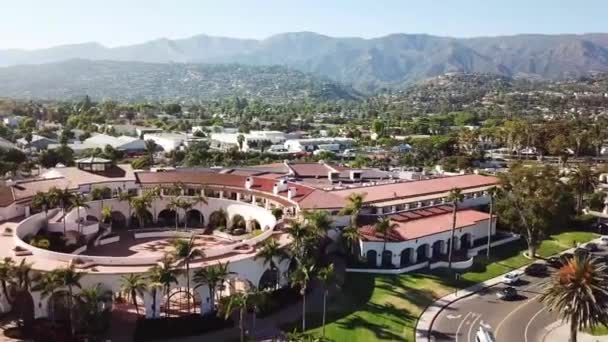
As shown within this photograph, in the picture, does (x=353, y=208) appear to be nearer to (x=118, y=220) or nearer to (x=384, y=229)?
(x=384, y=229)

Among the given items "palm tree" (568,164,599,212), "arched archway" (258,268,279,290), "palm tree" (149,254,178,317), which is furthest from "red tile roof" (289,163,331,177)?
"palm tree" (149,254,178,317)

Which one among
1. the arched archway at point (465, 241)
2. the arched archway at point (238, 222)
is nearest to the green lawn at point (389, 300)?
the arched archway at point (465, 241)

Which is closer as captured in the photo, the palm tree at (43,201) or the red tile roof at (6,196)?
the palm tree at (43,201)

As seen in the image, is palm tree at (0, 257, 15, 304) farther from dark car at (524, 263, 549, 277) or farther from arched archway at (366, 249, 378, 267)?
dark car at (524, 263, 549, 277)

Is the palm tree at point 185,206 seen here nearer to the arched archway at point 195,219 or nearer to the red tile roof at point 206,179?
the arched archway at point 195,219

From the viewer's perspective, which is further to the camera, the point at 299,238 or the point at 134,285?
the point at 299,238

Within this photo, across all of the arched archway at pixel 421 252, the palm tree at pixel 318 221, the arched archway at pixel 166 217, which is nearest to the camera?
the palm tree at pixel 318 221

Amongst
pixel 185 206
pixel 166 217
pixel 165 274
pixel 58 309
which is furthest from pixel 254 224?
pixel 58 309
